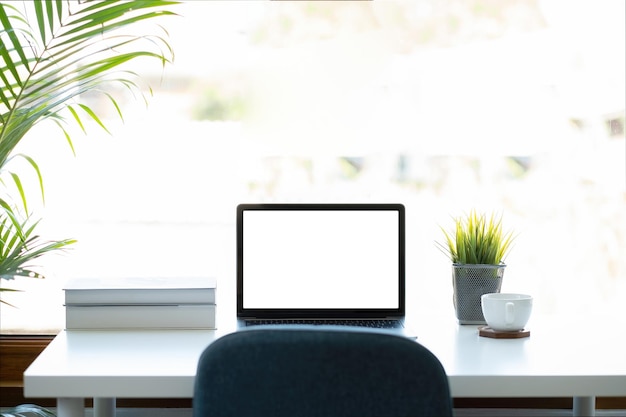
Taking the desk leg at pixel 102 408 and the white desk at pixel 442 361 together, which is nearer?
the white desk at pixel 442 361

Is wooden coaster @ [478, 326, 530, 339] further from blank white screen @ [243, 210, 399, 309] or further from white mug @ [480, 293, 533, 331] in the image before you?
blank white screen @ [243, 210, 399, 309]

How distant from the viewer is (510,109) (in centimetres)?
227

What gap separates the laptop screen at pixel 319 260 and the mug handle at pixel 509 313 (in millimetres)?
275

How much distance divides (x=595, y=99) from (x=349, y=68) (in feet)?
2.30

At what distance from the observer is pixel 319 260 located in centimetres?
194

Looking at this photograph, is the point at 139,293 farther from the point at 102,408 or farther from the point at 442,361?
the point at 442,361

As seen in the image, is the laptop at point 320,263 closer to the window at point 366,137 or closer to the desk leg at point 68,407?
the window at point 366,137

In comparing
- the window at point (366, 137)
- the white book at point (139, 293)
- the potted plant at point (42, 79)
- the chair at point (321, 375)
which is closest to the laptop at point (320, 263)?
the white book at point (139, 293)

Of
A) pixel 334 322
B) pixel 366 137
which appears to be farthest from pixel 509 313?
pixel 366 137

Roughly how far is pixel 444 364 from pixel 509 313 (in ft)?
0.97

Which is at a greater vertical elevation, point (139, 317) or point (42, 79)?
point (42, 79)

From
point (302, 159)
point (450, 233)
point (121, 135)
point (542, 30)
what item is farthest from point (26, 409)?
point (542, 30)

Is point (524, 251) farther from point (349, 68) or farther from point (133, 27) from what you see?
point (133, 27)

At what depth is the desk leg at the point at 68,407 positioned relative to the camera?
4.87ft
